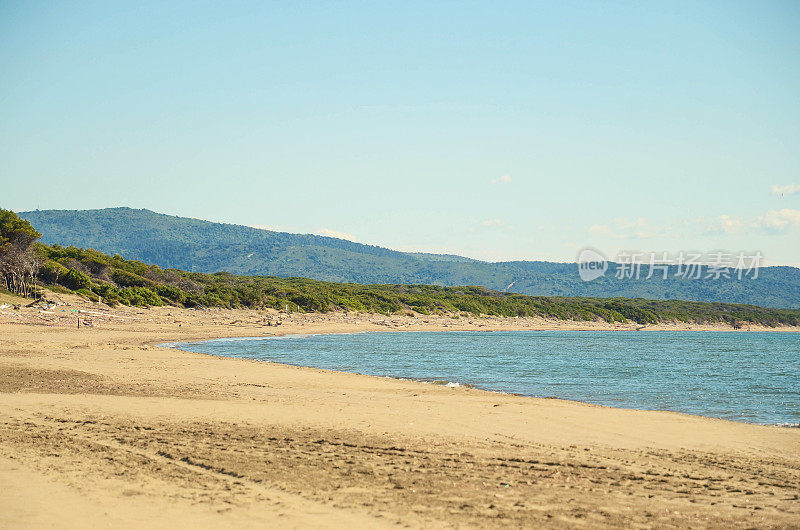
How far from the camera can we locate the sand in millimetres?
6273

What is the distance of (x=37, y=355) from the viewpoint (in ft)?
68.3

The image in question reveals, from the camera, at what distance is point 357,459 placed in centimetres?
852

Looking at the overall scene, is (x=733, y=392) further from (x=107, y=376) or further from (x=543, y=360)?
(x=107, y=376)

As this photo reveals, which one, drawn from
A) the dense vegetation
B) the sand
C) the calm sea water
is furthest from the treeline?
the sand

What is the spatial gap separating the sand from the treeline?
1310 inches

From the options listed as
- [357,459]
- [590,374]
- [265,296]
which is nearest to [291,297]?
[265,296]

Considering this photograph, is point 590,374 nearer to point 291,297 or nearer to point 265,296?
point 265,296

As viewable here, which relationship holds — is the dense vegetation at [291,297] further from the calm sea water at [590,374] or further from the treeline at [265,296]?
the calm sea water at [590,374]

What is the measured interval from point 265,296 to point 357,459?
59408 mm

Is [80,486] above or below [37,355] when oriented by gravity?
above

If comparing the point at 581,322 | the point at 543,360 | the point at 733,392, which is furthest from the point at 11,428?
the point at 581,322

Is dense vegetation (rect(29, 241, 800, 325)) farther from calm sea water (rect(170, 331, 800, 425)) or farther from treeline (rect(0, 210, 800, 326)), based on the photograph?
calm sea water (rect(170, 331, 800, 425))

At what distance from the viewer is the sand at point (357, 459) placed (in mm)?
6273

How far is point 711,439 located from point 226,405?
372 inches
